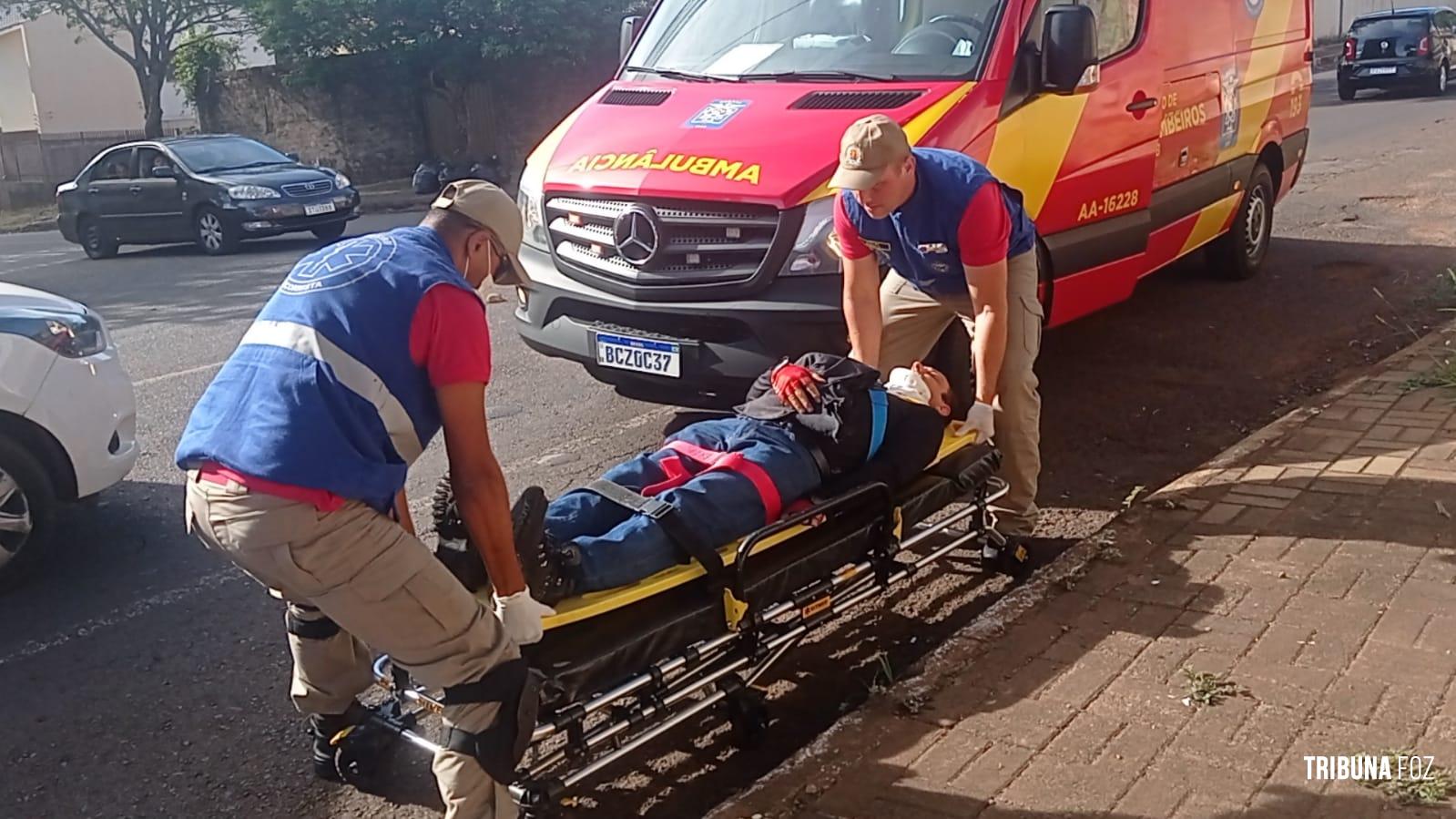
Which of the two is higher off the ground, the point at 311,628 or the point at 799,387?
the point at 799,387

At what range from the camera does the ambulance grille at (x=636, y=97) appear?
6.28 meters

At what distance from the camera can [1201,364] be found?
24.2ft

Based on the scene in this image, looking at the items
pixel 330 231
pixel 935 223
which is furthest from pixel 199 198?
pixel 935 223

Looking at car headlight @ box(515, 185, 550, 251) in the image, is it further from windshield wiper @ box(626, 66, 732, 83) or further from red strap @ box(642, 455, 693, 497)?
red strap @ box(642, 455, 693, 497)

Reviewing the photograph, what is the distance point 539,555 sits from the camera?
319 cm

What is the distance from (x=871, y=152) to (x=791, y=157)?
4.07 feet

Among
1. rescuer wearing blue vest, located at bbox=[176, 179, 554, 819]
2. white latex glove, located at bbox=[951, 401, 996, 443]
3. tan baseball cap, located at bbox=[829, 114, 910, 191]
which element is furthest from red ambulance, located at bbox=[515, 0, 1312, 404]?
rescuer wearing blue vest, located at bbox=[176, 179, 554, 819]

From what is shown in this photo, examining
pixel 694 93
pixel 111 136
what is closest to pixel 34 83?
pixel 111 136

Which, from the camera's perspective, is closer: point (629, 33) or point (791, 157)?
point (791, 157)

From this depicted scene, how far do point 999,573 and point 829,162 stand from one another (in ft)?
5.89

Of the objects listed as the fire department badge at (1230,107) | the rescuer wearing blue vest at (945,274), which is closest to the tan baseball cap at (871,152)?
the rescuer wearing blue vest at (945,274)

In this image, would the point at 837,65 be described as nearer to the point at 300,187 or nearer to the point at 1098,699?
the point at 1098,699

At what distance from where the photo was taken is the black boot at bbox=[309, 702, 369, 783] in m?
3.56

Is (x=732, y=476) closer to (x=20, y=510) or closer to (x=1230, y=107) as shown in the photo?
(x=20, y=510)
